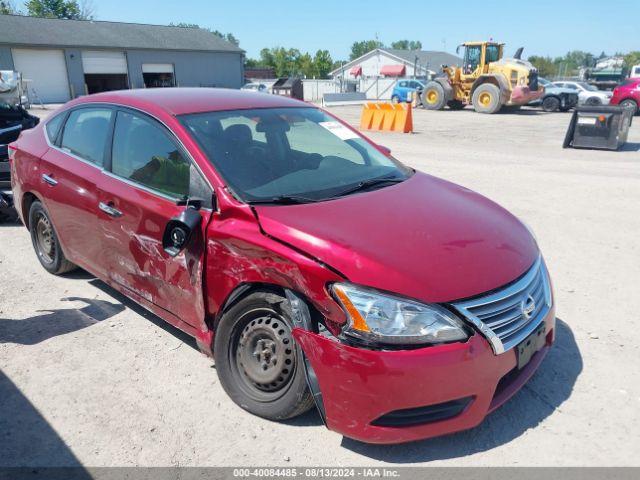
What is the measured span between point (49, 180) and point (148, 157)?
1424mm

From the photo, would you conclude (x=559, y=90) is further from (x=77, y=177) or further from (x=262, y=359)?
(x=262, y=359)

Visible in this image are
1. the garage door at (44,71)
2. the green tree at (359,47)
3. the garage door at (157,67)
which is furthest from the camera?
the green tree at (359,47)

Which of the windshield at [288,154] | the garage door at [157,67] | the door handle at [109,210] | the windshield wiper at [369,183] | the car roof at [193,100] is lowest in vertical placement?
the door handle at [109,210]

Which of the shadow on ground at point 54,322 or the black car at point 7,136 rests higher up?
the black car at point 7,136

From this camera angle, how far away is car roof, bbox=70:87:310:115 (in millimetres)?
3488

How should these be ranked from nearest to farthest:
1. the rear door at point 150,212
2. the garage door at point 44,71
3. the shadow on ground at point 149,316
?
the rear door at point 150,212, the shadow on ground at point 149,316, the garage door at point 44,71

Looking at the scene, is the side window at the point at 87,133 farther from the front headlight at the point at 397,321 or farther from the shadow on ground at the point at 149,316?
the front headlight at the point at 397,321

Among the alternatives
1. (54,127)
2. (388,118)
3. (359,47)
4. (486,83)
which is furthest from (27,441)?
(359,47)

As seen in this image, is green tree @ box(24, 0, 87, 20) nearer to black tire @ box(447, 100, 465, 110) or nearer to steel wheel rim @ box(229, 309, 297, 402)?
black tire @ box(447, 100, 465, 110)

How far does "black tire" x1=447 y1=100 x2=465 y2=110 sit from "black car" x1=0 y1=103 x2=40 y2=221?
22856 millimetres

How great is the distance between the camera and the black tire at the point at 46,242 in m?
4.59

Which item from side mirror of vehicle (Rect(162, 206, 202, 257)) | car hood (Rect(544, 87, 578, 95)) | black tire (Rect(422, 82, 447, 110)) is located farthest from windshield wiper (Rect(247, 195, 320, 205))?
car hood (Rect(544, 87, 578, 95))

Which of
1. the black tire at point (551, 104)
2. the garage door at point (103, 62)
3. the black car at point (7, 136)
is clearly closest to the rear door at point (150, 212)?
the black car at point (7, 136)

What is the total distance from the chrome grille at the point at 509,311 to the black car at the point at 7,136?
6.12 meters
